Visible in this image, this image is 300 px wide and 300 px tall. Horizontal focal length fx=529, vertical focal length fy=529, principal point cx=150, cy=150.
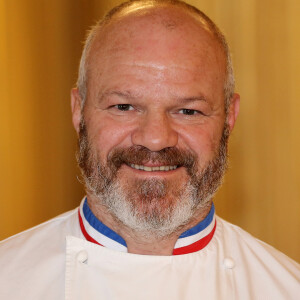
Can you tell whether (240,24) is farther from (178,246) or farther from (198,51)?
(178,246)

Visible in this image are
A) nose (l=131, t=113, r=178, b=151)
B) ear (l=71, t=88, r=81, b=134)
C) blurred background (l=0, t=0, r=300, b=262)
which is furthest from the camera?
blurred background (l=0, t=0, r=300, b=262)

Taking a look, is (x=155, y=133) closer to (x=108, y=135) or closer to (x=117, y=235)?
(x=108, y=135)

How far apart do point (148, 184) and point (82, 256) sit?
0.79ft

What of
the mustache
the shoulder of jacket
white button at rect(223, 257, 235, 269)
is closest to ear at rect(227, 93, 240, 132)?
the mustache

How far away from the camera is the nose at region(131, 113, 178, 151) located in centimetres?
129

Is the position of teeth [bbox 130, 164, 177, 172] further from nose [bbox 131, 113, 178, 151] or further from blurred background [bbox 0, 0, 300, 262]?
blurred background [bbox 0, 0, 300, 262]

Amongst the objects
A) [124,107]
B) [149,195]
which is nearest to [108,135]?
[124,107]

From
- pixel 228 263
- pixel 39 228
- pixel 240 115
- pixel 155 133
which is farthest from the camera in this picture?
pixel 240 115

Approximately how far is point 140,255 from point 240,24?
1.21 meters

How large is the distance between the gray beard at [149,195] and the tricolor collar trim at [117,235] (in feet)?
0.16

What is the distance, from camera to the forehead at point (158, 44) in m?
1.35

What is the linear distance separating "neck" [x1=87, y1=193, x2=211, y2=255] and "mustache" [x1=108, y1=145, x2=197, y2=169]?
153mm

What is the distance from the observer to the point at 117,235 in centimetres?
140

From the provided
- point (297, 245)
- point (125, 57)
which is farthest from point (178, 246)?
point (297, 245)
